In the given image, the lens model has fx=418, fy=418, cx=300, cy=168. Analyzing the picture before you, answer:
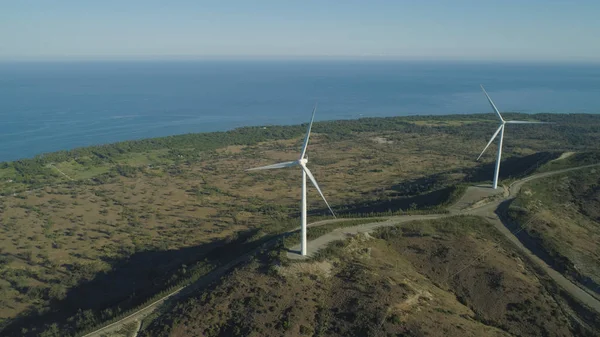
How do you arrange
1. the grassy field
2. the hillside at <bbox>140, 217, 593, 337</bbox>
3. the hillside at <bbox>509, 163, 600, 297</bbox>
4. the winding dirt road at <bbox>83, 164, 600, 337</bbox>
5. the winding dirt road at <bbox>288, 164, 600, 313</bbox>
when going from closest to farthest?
the hillside at <bbox>140, 217, 593, 337</bbox> < the winding dirt road at <bbox>83, 164, 600, 337</bbox> < the winding dirt road at <bbox>288, 164, 600, 313</bbox> < the hillside at <bbox>509, 163, 600, 297</bbox> < the grassy field

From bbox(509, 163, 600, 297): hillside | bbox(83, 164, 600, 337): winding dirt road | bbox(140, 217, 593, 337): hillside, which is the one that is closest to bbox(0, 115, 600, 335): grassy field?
bbox(83, 164, 600, 337): winding dirt road

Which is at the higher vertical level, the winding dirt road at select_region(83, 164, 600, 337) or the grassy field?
the winding dirt road at select_region(83, 164, 600, 337)

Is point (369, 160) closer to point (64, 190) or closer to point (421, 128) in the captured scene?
point (421, 128)

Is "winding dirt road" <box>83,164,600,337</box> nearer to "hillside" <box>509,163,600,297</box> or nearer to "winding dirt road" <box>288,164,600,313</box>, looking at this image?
"winding dirt road" <box>288,164,600,313</box>

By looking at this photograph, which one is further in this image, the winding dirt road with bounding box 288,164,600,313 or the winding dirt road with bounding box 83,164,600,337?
the winding dirt road with bounding box 288,164,600,313

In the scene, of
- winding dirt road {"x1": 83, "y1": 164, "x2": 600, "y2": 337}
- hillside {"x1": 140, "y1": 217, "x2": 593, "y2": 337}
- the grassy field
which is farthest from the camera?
the grassy field

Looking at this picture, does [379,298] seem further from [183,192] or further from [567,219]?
[183,192]

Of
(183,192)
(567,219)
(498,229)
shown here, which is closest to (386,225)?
(498,229)
